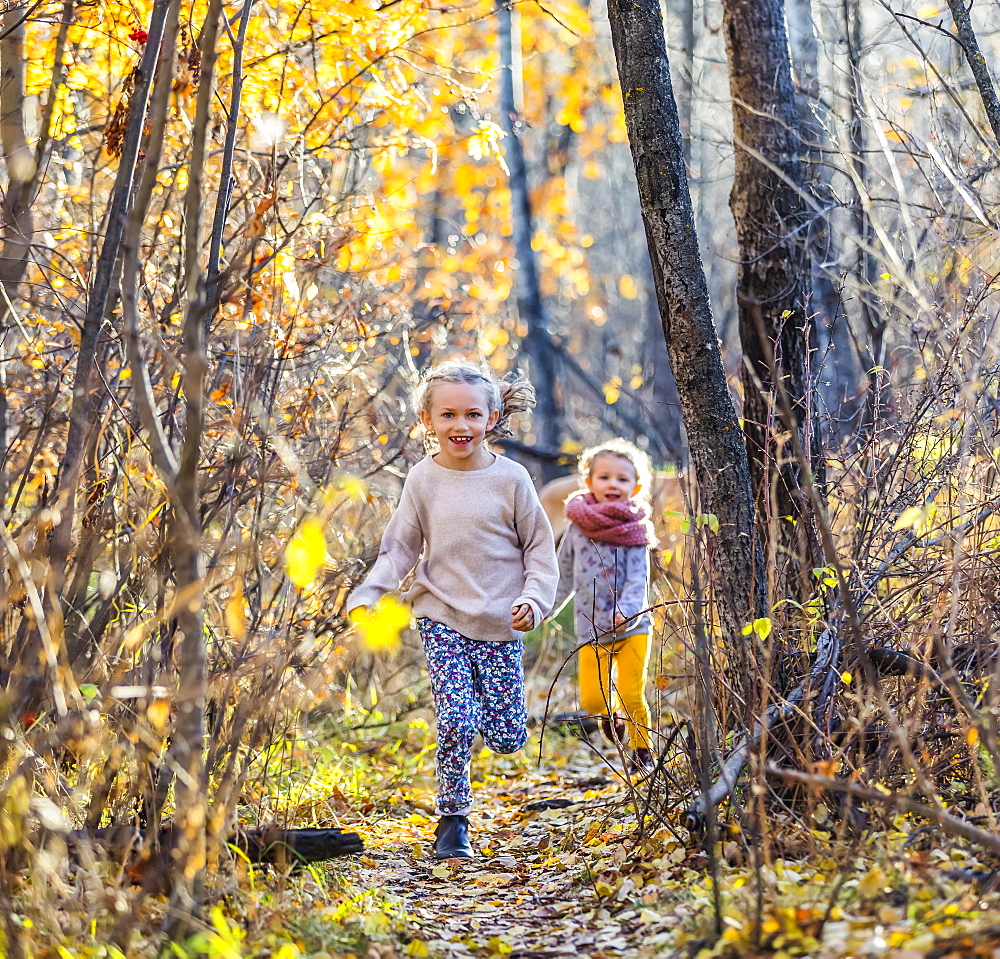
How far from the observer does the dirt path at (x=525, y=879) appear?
286 cm

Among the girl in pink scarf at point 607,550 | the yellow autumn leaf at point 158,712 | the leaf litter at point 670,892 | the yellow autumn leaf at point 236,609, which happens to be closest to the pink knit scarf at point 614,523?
the girl in pink scarf at point 607,550

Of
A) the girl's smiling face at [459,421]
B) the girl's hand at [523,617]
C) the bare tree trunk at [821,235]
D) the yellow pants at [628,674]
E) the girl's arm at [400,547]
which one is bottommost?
the yellow pants at [628,674]

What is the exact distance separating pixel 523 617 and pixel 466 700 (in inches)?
16.3

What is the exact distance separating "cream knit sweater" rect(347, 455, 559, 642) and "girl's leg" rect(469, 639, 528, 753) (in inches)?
2.4

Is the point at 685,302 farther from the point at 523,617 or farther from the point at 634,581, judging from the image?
the point at 634,581

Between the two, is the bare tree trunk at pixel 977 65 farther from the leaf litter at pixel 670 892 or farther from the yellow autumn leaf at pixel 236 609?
the yellow autumn leaf at pixel 236 609

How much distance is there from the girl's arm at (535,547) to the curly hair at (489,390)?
311 millimetres

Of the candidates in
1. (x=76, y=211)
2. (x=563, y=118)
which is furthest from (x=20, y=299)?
(x=563, y=118)

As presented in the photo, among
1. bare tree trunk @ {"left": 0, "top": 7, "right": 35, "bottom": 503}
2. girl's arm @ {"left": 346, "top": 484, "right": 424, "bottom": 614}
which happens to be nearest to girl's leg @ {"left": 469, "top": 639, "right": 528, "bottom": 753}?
girl's arm @ {"left": 346, "top": 484, "right": 424, "bottom": 614}

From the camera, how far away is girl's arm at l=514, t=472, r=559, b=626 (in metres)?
3.97

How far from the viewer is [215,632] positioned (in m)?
3.85

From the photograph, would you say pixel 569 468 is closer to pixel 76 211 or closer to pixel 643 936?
pixel 76 211

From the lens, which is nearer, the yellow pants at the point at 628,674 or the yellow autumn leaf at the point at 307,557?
the yellow autumn leaf at the point at 307,557

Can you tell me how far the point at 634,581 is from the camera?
5160 millimetres
